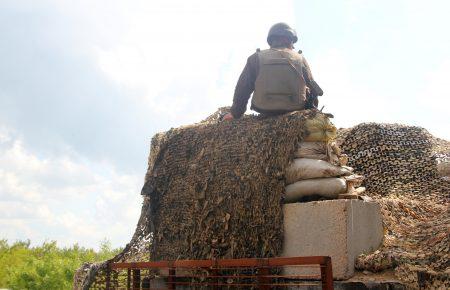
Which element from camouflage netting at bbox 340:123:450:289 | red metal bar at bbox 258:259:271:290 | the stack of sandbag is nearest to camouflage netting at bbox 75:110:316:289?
the stack of sandbag

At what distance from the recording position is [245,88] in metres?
5.82

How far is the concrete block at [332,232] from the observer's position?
14.3 ft

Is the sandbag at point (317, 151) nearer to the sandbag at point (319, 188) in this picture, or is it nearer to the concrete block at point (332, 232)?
the sandbag at point (319, 188)

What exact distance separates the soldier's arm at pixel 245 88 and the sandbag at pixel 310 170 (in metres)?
1.15

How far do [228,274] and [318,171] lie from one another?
134cm

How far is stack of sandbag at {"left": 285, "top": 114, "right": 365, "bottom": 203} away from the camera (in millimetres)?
4773

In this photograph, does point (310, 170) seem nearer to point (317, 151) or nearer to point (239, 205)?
point (317, 151)

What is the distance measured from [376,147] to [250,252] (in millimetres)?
3698

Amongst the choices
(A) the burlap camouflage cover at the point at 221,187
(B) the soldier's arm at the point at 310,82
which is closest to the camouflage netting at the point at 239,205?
(A) the burlap camouflage cover at the point at 221,187

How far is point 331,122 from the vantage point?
16.5ft

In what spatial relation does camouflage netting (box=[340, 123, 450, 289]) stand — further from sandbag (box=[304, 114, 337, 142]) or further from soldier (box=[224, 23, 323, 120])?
soldier (box=[224, 23, 323, 120])

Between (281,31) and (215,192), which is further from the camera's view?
(281,31)

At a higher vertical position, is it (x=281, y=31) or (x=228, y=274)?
(x=281, y=31)

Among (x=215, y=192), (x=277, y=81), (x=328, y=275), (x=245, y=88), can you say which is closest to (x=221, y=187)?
(x=215, y=192)
